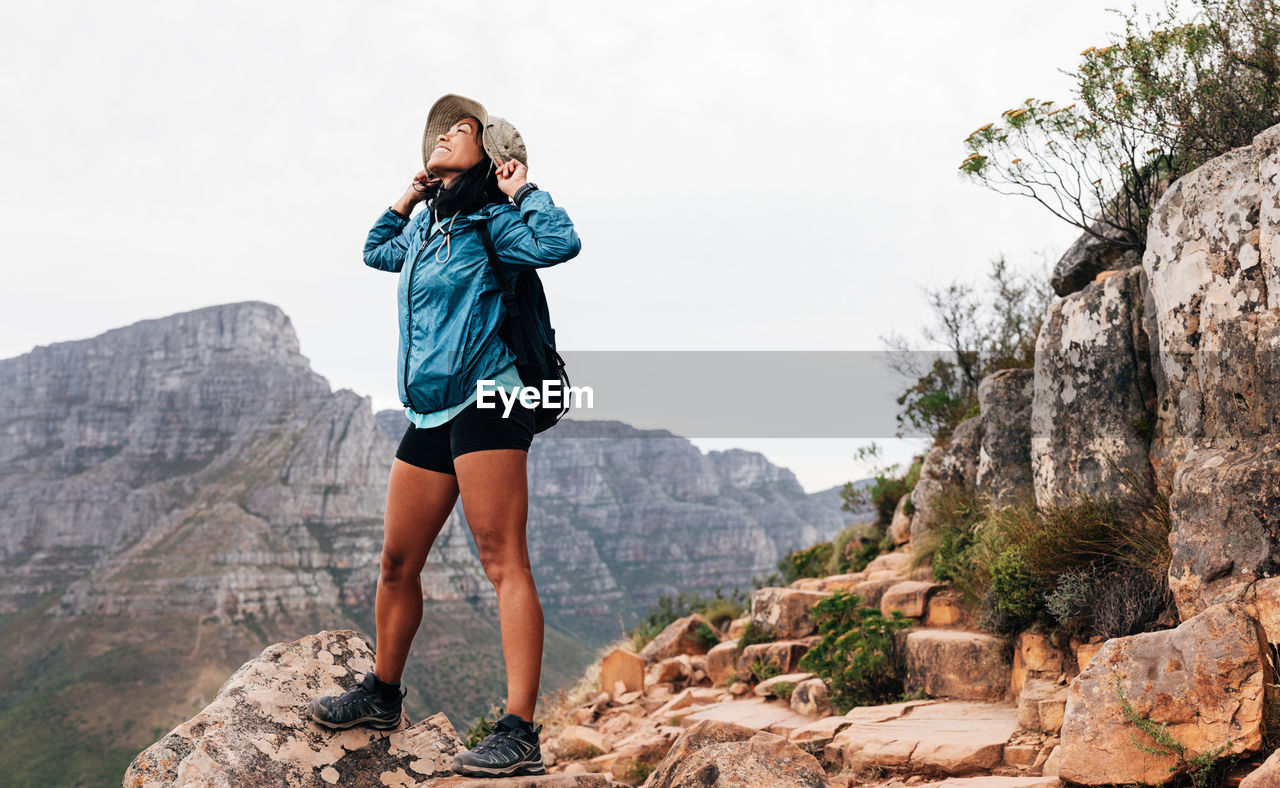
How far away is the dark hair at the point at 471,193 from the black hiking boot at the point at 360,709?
1786 mm

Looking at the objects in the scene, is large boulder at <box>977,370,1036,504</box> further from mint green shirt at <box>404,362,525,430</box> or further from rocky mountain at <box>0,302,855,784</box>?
rocky mountain at <box>0,302,855,784</box>

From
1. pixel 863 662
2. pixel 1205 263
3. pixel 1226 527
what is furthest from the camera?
pixel 863 662

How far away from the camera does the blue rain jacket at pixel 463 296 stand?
2885mm

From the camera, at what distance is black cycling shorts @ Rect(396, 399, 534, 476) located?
286cm

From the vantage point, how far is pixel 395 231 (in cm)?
368

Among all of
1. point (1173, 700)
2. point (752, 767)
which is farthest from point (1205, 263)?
point (752, 767)

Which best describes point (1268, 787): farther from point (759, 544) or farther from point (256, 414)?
point (759, 544)

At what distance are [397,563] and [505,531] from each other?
521mm

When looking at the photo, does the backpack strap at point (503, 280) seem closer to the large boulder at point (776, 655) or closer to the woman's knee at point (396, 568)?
the woman's knee at point (396, 568)

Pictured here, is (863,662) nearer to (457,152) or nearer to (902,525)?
(902,525)

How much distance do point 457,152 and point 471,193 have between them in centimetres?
20

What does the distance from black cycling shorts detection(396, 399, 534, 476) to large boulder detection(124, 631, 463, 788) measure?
3.51 ft

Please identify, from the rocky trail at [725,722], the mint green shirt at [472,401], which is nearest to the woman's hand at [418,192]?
the mint green shirt at [472,401]

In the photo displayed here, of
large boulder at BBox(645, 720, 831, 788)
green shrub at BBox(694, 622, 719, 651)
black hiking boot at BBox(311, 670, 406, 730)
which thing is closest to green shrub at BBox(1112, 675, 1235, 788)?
large boulder at BBox(645, 720, 831, 788)
